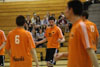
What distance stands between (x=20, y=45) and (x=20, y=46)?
2cm

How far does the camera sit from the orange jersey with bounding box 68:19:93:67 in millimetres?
2594

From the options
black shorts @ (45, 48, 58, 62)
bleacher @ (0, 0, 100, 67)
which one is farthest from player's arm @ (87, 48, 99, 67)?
bleacher @ (0, 0, 100, 67)

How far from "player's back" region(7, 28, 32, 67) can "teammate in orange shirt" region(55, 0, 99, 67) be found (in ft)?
5.53

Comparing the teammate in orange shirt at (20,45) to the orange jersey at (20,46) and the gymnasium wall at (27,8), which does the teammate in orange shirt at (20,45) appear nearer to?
the orange jersey at (20,46)

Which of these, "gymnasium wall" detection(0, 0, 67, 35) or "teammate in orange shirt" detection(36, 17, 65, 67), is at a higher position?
"gymnasium wall" detection(0, 0, 67, 35)

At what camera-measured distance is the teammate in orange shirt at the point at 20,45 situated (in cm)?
429

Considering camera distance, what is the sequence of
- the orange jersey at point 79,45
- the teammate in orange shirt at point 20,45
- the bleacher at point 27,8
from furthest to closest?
the bleacher at point 27,8 < the teammate in orange shirt at point 20,45 < the orange jersey at point 79,45

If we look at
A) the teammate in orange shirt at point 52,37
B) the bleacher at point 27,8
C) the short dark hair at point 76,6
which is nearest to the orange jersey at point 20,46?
the short dark hair at point 76,6

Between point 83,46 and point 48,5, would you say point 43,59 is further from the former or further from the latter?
point 83,46

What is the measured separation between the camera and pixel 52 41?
25.7 ft

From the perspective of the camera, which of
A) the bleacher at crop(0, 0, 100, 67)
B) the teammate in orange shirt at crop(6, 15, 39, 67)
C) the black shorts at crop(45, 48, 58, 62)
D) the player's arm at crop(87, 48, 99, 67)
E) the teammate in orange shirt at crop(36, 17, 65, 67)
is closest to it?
the player's arm at crop(87, 48, 99, 67)

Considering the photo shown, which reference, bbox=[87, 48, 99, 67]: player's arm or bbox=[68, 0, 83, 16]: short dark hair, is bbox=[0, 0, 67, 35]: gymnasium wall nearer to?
bbox=[68, 0, 83, 16]: short dark hair

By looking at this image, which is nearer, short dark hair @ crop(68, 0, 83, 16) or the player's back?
short dark hair @ crop(68, 0, 83, 16)

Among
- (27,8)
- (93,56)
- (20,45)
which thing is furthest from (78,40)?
(27,8)
